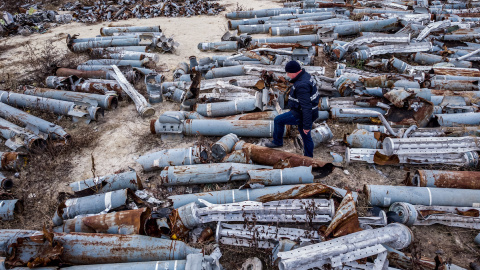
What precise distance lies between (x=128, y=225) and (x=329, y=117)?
440cm

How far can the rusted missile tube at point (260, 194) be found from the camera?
4066 mm

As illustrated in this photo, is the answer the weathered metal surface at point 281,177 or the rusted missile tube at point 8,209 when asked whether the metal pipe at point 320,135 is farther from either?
the rusted missile tube at point 8,209

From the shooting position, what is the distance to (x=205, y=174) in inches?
186

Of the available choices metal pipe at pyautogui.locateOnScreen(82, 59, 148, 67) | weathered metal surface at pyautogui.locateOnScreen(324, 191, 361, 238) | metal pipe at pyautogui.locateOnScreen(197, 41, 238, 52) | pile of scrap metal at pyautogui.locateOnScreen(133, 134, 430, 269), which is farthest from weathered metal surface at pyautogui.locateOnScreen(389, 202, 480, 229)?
metal pipe at pyautogui.locateOnScreen(82, 59, 148, 67)

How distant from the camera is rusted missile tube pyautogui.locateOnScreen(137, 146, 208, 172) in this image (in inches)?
200

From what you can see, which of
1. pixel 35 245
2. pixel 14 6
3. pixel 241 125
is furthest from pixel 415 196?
pixel 14 6

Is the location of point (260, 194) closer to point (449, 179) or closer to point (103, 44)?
point (449, 179)

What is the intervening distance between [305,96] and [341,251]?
232 centimetres

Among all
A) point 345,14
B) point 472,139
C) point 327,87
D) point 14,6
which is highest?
point 14,6

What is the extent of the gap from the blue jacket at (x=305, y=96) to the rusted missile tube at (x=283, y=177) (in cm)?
79

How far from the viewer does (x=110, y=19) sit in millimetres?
13945

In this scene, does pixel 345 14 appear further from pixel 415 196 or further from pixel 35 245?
pixel 35 245

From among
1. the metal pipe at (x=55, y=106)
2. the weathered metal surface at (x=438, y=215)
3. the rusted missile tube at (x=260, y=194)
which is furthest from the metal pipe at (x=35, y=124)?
the weathered metal surface at (x=438, y=215)

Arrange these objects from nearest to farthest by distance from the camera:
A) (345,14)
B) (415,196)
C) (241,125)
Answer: (415,196) → (241,125) → (345,14)
